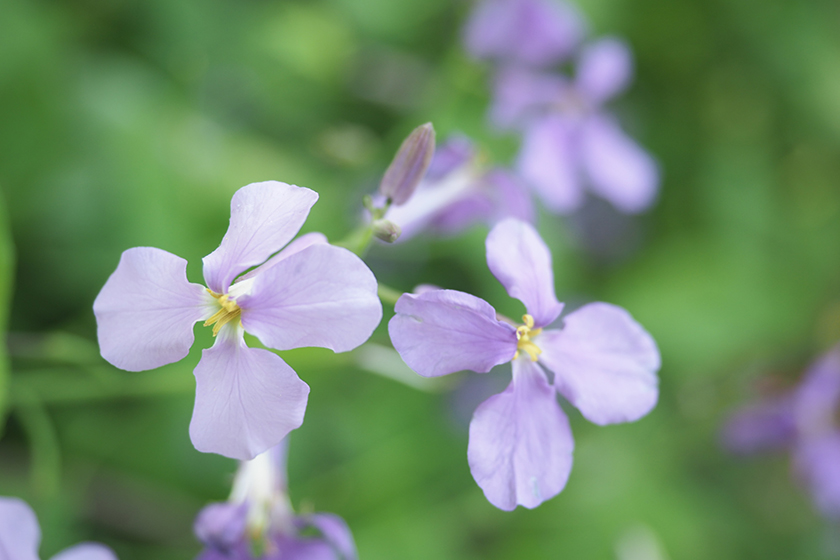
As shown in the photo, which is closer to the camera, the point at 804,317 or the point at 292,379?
the point at 292,379

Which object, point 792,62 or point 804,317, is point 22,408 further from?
point 792,62

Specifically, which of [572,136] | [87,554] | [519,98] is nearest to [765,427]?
[572,136]

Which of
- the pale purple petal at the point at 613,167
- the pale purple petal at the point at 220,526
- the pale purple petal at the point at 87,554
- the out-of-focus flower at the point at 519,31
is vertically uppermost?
the out-of-focus flower at the point at 519,31

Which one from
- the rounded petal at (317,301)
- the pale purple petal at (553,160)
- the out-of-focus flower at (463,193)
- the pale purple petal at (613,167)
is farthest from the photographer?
the pale purple petal at (613,167)

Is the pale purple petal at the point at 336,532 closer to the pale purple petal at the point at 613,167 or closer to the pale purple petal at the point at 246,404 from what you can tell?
the pale purple petal at the point at 246,404

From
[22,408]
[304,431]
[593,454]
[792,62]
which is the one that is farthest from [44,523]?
[792,62]

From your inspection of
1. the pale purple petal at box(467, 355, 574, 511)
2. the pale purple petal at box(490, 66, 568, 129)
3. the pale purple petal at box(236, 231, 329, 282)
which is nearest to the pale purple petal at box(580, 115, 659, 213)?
the pale purple petal at box(490, 66, 568, 129)

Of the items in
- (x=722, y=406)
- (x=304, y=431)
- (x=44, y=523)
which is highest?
(x=722, y=406)

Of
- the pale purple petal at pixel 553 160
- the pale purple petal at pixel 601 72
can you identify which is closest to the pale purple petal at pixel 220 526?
the pale purple petal at pixel 553 160
